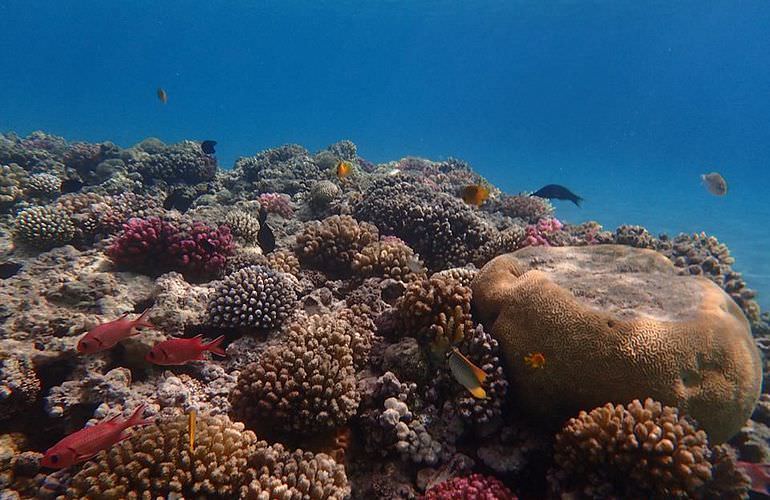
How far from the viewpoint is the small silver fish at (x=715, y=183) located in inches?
450

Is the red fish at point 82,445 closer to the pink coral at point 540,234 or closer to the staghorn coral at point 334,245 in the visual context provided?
the staghorn coral at point 334,245

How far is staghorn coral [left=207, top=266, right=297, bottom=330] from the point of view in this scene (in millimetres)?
5086

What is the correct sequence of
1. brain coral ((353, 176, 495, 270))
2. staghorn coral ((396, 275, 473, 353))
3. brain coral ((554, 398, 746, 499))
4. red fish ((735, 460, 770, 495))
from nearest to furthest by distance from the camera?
brain coral ((554, 398, 746, 499)) → red fish ((735, 460, 770, 495)) → staghorn coral ((396, 275, 473, 353)) → brain coral ((353, 176, 495, 270))

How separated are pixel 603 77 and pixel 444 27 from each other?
6535cm

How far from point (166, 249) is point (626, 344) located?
23.0ft

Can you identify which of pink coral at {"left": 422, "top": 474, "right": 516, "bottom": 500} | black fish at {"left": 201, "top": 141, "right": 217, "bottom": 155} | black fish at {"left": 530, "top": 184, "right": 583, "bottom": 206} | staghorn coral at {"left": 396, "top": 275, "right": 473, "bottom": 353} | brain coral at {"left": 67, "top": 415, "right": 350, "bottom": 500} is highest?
black fish at {"left": 530, "top": 184, "right": 583, "bottom": 206}

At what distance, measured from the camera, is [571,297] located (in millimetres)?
4195

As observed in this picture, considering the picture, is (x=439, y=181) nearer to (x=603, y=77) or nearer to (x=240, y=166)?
(x=240, y=166)

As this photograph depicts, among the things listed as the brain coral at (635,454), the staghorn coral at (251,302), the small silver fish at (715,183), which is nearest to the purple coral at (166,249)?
the staghorn coral at (251,302)

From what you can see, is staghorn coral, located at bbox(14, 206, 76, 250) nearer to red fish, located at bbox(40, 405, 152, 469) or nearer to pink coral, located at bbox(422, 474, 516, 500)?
red fish, located at bbox(40, 405, 152, 469)

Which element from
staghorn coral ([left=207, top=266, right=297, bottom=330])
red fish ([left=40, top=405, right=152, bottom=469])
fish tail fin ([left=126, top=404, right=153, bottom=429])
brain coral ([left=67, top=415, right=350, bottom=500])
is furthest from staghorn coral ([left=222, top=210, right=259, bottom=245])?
red fish ([left=40, top=405, right=152, bottom=469])

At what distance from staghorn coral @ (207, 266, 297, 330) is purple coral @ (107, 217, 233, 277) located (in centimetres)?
155

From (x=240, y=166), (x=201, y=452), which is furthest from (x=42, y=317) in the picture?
(x=240, y=166)

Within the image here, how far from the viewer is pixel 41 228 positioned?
7.23 m
